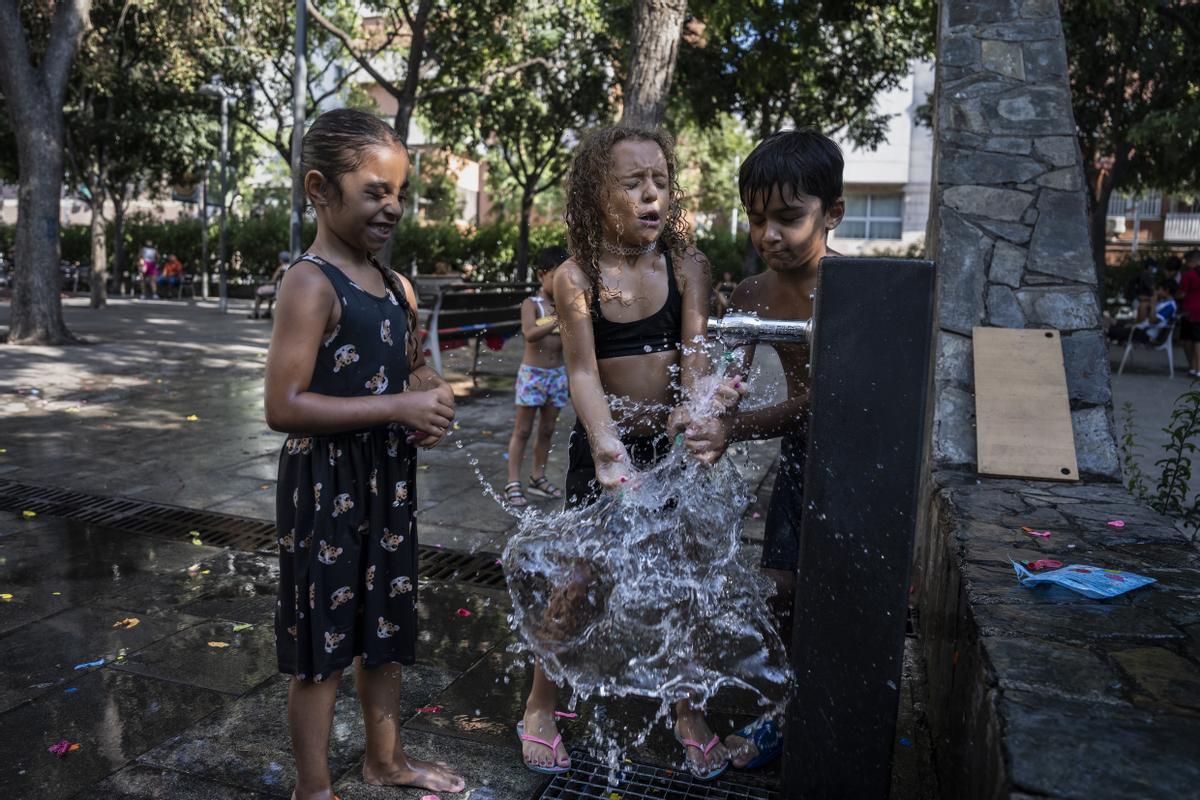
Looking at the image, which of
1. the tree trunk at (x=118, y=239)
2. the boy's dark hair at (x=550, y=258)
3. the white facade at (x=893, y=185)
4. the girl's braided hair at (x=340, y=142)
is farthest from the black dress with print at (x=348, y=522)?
the white facade at (x=893, y=185)

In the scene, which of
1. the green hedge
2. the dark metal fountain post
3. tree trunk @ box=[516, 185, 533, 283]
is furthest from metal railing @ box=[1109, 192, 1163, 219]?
the dark metal fountain post

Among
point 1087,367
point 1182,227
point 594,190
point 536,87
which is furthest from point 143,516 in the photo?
point 1182,227

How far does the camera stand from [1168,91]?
15.2m

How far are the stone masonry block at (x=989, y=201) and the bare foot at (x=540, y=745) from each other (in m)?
4.06

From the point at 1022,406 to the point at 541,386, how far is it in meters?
2.67

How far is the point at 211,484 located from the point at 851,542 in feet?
15.7

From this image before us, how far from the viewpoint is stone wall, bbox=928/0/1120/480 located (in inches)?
188

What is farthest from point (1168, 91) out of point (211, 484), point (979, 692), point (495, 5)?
point (979, 692)

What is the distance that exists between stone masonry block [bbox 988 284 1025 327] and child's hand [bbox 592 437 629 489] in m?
3.19

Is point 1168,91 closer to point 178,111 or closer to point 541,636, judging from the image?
point 541,636

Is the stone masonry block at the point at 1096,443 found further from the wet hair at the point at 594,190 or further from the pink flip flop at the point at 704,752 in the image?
the wet hair at the point at 594,190

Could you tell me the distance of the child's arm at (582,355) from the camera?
2.72 m

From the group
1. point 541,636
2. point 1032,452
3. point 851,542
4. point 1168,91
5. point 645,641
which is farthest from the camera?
point 1168,91

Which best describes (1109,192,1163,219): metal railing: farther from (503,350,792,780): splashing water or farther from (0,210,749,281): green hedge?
(503,350,792,780): splashing water
